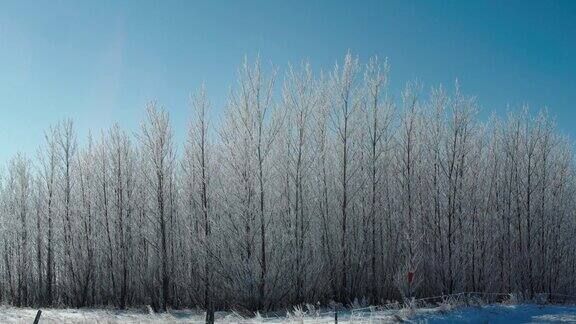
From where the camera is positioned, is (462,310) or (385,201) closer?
(462,310)

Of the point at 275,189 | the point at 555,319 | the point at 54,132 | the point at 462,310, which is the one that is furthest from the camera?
→ the point at 54,132

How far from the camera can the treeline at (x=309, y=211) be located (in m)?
17.9

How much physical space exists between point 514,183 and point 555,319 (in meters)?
19.7

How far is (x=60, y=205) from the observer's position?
29.4m

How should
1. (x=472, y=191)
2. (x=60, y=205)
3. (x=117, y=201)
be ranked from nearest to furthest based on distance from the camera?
1. (x=472, y=191)
2. (x=117, y=201)
3. (x=60, y=205)

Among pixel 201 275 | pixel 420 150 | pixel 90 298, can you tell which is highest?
pixel 420 150

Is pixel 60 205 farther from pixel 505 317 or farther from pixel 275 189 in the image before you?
pixel 505 317

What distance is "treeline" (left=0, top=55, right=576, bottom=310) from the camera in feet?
58.7

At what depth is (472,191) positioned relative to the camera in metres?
24.0

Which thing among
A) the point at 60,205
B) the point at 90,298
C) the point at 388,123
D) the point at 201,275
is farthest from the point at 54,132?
the point at 388,123

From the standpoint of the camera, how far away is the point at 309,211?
2217cm

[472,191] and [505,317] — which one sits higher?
[472,191]

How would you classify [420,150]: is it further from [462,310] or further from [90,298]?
[90,298]

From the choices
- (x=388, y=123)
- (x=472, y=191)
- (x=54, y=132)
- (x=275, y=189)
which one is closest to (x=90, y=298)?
(x=54, y=132)
